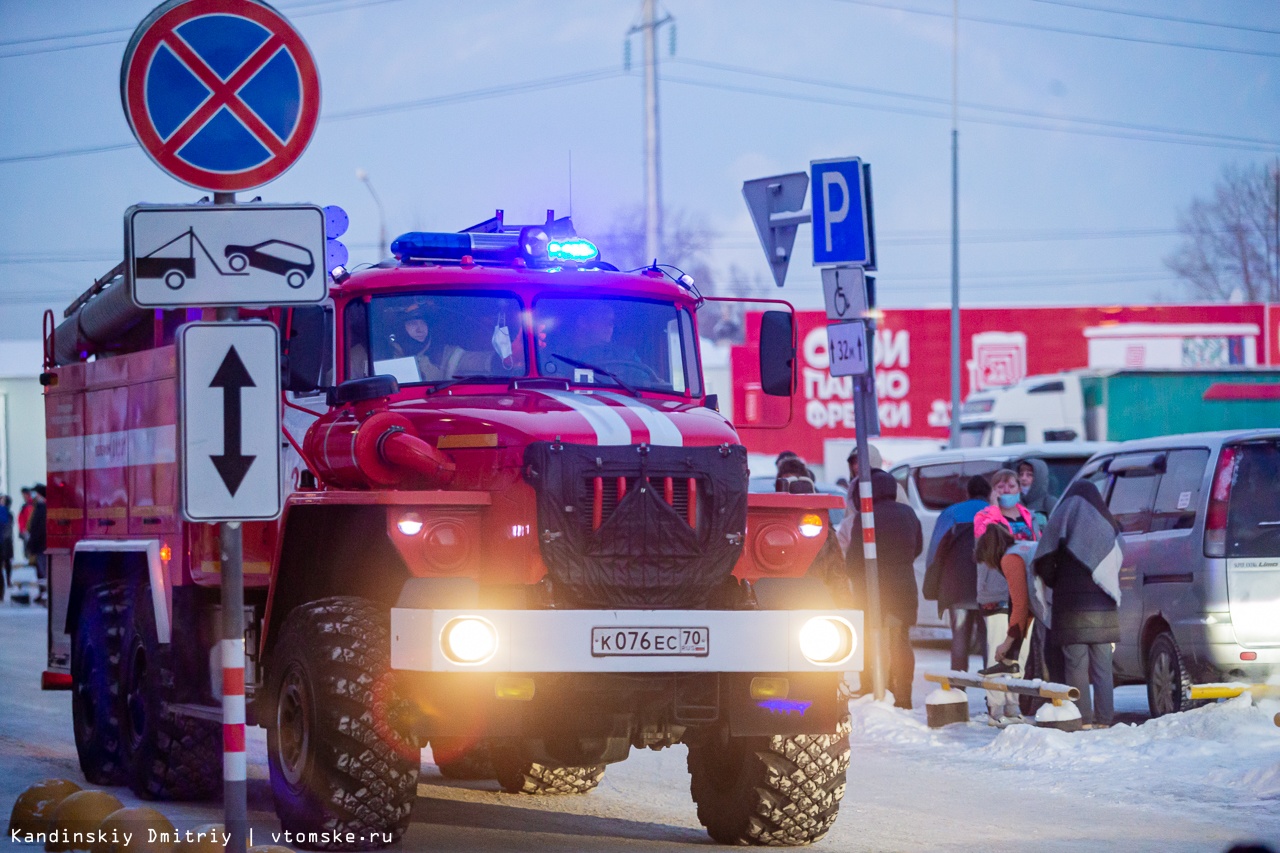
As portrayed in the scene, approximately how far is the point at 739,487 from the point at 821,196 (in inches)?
244

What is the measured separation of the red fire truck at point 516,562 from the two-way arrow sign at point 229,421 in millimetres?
126

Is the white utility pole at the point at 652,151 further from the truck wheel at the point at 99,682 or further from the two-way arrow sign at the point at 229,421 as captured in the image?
the two-way arrow sign at the point at 229,421

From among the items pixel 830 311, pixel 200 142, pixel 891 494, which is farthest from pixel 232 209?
pixel 891 494

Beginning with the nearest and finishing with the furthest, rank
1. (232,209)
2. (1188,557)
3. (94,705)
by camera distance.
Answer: (232,209) < (94,705) < (1188,557)

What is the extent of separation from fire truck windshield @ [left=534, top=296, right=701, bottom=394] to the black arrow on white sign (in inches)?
102

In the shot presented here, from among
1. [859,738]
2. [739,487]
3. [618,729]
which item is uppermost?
[739,487]

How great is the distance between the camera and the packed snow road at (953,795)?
340 inches

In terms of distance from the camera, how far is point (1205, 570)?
12.4 m

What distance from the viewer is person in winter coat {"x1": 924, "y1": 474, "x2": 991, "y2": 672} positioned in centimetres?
1493

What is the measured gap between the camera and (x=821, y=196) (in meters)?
13.9

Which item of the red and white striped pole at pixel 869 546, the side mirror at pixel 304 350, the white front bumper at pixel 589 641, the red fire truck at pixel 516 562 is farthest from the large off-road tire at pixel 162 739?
the red and white striped pole at pixel 869 546


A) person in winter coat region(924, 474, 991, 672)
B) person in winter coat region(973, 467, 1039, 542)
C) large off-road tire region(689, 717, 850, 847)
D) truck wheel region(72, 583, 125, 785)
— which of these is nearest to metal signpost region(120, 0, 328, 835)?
large off-road tire region(689, 717, 850, 847)

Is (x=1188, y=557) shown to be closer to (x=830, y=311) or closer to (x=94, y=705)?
(x=830, y=311)

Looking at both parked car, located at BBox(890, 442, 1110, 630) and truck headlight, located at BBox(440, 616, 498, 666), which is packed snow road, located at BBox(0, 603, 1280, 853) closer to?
truck headlight, located at BBox(440, 616, 498, 666)
